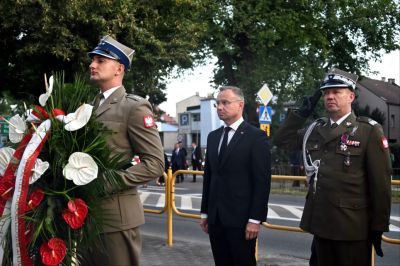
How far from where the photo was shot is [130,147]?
3.47m

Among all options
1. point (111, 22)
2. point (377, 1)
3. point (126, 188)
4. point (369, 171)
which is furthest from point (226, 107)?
point (377, 1)

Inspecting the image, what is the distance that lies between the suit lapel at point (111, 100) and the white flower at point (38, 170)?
0.56m

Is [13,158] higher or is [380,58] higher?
[380,58]

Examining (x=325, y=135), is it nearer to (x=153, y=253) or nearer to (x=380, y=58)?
(x=153, y=253)

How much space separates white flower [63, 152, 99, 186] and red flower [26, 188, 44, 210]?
182 millimetres

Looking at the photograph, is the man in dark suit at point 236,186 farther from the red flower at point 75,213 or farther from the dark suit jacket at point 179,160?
the dark suit jacket at point 179,160

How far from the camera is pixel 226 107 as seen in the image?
478cm

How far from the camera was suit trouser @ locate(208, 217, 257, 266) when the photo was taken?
4.59m

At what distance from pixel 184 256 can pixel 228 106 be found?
3.86 m

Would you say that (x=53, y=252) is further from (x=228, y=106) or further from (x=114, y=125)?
(x=228, y=106)

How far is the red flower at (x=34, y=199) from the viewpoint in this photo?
300cm

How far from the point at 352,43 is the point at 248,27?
6.29m

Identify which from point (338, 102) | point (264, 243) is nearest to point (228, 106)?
point (338, 102)

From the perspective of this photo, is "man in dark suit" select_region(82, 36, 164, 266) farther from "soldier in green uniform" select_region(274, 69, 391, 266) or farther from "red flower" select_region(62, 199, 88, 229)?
"soldier in green uniform" select_region(274, 69, 391, 266)
